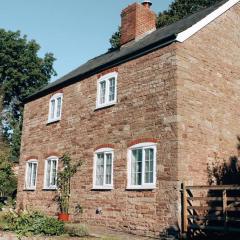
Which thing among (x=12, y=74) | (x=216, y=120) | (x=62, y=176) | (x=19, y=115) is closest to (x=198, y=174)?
(x=216, y=120)

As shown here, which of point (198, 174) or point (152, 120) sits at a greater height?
point (152, 120)

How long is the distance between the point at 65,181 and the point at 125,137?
4.32 metres

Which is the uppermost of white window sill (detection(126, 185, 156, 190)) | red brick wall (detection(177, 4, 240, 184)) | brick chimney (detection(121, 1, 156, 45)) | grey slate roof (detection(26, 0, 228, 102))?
brick chimney (detection(121, 1, 156, 45))

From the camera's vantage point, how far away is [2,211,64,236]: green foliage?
479 inches

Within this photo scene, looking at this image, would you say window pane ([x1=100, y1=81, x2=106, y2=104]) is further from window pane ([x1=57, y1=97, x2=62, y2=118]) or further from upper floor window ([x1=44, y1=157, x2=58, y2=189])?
upper floor window ([x1=44, y1=157, x2=58, y2=189])

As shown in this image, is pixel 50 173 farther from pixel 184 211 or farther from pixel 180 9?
pixel 180 9

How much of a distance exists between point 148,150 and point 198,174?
1962 mm

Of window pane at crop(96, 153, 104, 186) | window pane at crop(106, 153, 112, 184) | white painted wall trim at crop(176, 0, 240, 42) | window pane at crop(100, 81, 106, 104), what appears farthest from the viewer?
window pane at crop(100, 81, 106, 104)

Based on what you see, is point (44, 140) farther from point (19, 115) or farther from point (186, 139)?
point (19, 115)

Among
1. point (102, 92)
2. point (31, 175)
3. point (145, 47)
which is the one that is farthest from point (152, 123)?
point (31, 175)

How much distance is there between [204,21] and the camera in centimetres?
1458

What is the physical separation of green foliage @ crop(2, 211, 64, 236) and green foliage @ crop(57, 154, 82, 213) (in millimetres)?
3125

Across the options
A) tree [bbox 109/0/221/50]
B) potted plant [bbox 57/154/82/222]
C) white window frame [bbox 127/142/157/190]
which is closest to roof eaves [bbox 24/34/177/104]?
white window frame [bbox 127/142/157/190]

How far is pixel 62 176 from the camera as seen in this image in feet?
56.0
